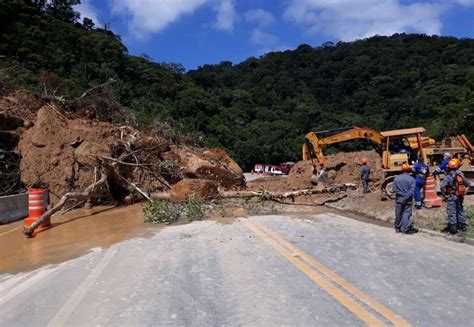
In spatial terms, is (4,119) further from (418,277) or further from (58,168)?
(418,277)

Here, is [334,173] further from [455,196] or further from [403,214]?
[455,196]

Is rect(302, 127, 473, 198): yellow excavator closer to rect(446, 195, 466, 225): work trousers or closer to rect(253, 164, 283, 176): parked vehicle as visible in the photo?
rect(446, 195, 466, 225): work trousers

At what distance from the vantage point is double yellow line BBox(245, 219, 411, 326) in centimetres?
543

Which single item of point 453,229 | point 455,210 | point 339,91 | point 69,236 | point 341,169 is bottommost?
point 69,236

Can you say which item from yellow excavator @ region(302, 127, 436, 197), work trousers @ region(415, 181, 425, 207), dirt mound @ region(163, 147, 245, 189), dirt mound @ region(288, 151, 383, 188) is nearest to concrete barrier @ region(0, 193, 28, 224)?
dirt mound @ region(163, 147, 245, 189)

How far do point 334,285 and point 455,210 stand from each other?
5361mm

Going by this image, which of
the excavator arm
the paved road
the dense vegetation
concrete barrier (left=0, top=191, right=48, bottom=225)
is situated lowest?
the paved road

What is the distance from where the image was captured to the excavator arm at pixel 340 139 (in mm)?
23062

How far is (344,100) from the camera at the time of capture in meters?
108

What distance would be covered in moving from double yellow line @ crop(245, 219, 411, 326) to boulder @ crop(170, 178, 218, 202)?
6.81m

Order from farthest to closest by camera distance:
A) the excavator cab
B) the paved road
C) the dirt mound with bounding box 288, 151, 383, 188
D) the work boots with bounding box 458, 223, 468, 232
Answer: the dirt mound with bounding box 288, 151, 383, 188
the excavator cab
the work boots with bounding box 458, 223, 468, 232
the paved road

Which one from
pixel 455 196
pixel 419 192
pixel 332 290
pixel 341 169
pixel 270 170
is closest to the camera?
pixel 332 290

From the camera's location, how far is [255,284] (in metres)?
6.88

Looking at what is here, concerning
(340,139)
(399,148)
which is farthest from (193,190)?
(340,139)
